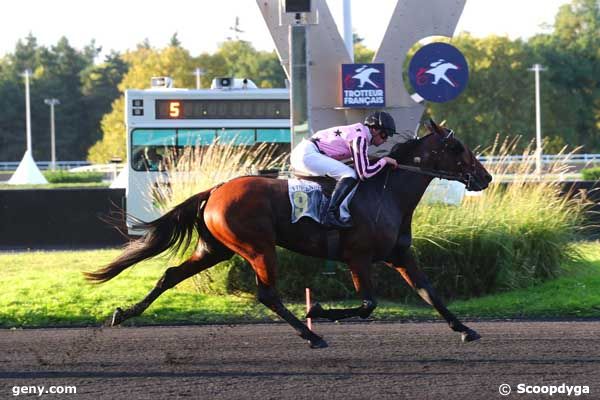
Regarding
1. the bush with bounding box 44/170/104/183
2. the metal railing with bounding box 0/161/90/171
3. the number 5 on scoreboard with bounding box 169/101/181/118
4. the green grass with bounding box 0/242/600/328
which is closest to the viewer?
the green grass with bounding box 0/242/600/328

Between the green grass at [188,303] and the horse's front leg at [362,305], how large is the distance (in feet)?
5.75

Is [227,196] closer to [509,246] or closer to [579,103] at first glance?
[509,246]

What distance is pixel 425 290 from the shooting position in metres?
7.77

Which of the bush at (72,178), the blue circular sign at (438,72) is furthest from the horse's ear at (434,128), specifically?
the bush at (72,178)

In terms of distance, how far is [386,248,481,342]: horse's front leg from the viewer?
7559mm

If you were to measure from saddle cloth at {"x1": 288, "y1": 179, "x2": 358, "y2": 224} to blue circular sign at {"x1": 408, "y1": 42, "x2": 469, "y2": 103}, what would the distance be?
3603 mm

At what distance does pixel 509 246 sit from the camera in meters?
10.4

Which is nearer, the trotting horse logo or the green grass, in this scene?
the green grass

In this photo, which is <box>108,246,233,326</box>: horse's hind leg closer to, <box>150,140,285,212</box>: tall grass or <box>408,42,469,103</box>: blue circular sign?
<box>150,140,285,212</box>: tall grass

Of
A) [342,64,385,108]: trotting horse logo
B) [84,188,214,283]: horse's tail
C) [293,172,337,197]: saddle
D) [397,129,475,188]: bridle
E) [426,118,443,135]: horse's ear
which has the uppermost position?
[342,64,385,108]: trotting horse logo

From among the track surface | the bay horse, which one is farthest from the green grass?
the bay horse

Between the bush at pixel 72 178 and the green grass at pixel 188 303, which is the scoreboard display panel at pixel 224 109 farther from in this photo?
the bush at pixel 72 178

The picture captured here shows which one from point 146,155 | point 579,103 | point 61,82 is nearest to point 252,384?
point 146,155

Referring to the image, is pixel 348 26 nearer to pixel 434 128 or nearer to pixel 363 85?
pixel 363 85
